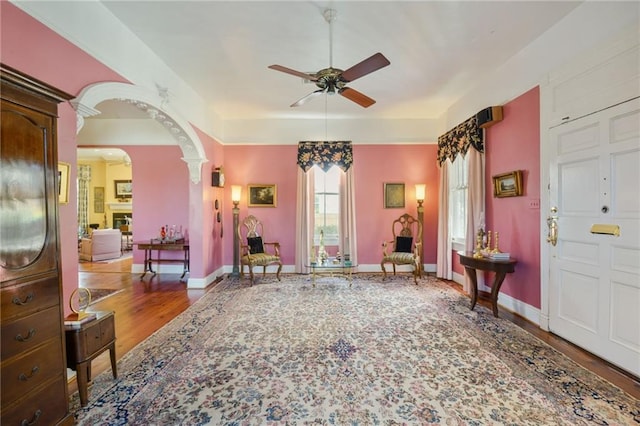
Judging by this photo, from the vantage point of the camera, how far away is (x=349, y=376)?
2307mm

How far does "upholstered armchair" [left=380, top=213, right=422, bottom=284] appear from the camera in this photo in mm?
5152

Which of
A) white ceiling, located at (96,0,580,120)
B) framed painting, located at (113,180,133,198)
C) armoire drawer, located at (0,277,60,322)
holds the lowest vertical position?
armoire drawer, located at (0,277,60,322)

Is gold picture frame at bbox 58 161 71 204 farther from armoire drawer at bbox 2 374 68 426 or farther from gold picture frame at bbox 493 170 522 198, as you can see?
gold picture frame at bbox 493 170 522 198

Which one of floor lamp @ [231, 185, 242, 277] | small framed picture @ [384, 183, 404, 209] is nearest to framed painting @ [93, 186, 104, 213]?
floor lamp @ [231, 185, 242, 277]

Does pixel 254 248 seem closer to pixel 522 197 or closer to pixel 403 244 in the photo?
pixel 403 244

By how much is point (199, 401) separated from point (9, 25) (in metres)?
2.74

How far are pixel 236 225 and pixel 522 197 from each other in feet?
15.2

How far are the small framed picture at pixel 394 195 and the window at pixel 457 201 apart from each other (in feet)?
3.07

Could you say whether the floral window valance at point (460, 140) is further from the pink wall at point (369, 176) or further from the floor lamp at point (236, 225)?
the floor lamp at point (236, 225)

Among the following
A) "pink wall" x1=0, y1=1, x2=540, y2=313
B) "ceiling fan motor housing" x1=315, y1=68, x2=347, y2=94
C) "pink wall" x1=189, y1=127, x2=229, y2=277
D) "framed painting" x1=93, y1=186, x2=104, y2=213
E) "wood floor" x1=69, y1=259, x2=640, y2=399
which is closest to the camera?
"pink wall" x1=0, y1=1, x2=540, y2=313

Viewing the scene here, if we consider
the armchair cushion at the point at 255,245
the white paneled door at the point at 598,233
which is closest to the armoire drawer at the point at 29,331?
the armchair cushion at the point at 255,245

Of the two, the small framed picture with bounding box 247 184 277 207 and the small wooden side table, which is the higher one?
the small framed picture with bounding box 247 184 277 207

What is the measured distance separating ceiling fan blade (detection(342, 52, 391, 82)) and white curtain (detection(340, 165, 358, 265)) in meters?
3.08

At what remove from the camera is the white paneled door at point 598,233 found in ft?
7.59
